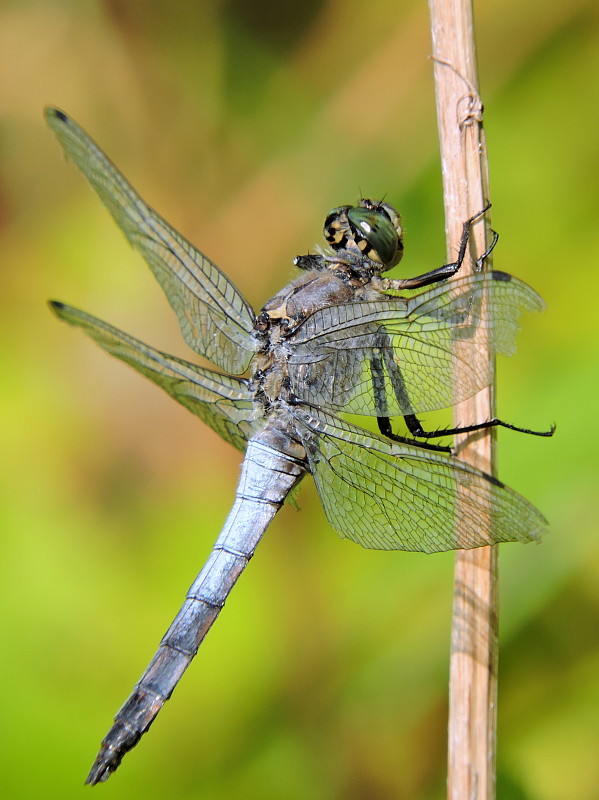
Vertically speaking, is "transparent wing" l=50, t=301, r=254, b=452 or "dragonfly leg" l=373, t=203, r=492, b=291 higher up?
"dragonfly leg" l=373, t=203, r=492, b=291

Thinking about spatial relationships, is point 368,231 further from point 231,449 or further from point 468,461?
point 231,449

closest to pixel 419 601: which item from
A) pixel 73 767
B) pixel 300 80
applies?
pixel 73 767

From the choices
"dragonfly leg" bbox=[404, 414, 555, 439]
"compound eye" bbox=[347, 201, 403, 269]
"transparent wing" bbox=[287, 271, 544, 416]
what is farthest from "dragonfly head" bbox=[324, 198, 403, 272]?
"dragonfly leg" bbox=[404, 414, 555, 439]

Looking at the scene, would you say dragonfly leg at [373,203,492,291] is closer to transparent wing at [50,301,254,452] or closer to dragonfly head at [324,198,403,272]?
dragonfly head at [324,198,403,272]

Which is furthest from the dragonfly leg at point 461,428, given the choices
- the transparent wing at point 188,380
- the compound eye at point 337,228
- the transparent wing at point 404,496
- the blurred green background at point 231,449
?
the compound eye at point 337,228

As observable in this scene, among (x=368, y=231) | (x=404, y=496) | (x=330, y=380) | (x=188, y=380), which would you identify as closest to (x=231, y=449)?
(x=188, y=380)

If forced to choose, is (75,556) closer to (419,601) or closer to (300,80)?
(419,601)
